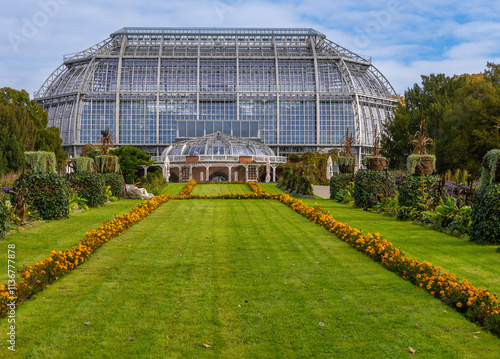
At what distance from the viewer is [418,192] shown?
15164mm

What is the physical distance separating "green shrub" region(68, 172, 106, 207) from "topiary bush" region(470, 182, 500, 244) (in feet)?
49.4

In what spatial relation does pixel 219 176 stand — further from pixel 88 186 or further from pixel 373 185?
pixel 373 185

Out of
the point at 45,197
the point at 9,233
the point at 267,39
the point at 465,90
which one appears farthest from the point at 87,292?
the point at 267,39

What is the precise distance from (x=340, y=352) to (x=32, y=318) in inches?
157

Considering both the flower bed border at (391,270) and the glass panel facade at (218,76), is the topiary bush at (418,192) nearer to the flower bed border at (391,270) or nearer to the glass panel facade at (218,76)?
the flower bed border at (391,270)

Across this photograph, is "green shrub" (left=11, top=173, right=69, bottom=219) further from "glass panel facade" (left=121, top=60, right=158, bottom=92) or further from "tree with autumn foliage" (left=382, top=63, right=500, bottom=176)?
"glass panel facade" (left=121, top=60, right=158, bottom=92)

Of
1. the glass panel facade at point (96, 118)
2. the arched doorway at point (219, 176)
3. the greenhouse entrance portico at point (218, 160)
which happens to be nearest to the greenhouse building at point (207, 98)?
the glass panel facade at point (96, 118)

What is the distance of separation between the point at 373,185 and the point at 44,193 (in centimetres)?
1305

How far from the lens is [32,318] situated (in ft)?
19.6

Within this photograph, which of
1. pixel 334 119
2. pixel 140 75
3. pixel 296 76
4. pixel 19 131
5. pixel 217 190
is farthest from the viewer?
pixel 296 76

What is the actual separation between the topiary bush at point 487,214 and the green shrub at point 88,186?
15065mm

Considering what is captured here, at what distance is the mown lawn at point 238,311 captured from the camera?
5.12 metres

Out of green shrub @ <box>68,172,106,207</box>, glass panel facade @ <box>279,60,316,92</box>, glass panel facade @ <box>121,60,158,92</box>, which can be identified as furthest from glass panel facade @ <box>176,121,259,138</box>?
green shrub @ <box>68,172,106,207</box>

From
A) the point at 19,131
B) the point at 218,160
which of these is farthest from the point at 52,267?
the point at 218,160
